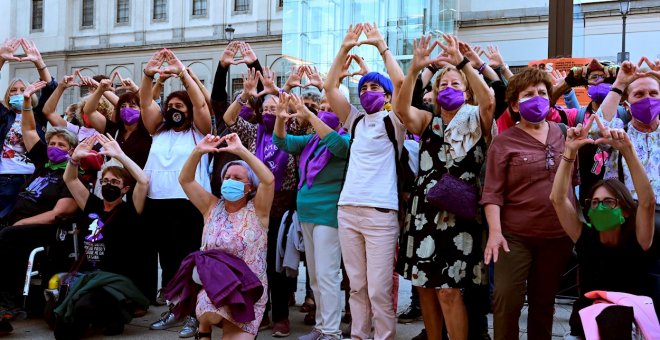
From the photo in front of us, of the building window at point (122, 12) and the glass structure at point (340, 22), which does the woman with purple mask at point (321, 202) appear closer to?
the glass structure at point (340, 22)

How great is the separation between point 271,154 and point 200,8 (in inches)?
1414

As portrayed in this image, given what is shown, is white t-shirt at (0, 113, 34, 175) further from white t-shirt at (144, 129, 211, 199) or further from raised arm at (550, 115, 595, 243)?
raised arm at (550, 115, 595, 243)

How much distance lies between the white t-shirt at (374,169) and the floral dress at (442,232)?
0.23 metres

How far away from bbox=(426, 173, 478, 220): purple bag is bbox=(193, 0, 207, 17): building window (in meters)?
37.3

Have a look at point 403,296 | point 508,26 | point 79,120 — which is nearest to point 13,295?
point 79,120

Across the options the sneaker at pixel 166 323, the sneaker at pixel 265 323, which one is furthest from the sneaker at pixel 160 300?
the sneaker at pixel 265 323

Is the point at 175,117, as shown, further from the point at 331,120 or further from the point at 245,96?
the point at 331,120

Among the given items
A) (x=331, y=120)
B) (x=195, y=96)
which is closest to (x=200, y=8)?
(x=195, y=96)

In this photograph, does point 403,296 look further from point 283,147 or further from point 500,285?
point 500,285

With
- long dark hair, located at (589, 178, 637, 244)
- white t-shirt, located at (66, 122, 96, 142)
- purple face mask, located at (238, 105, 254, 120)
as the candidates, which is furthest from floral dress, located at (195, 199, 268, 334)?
white t-shirt, located at (66, 122, 96, 142)

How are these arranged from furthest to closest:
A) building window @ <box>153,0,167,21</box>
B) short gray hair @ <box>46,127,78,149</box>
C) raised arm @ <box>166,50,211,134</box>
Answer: building window @ <box>153,0,167,21</box>, short gray hair @ <box>46,127,78,149</box>, raised arm @ <box>166,50,211,134</box>

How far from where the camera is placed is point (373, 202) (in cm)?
494

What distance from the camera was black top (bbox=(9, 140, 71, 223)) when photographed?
652 centimetres

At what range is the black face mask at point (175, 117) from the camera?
6227mm
